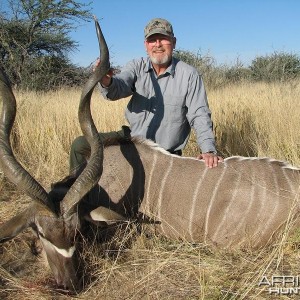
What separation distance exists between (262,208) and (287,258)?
0.36 meters

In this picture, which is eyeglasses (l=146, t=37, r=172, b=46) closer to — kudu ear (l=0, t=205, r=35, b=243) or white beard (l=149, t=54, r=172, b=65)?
white beard (l=149, t=54, r=172, b=65)

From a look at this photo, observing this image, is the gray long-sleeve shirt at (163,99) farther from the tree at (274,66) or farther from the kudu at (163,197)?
the tree at (274,66)

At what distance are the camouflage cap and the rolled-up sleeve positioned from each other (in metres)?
0.41

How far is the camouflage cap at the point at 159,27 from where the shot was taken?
3.40 meters

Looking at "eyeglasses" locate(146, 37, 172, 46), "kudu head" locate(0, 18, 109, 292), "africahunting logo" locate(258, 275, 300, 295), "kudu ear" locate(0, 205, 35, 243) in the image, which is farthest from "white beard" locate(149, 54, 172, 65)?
"africahunting logo" locate(258, 275, 300, 295)

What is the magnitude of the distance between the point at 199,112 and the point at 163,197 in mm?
855

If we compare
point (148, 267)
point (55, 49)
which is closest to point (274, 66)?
point (55, 49)

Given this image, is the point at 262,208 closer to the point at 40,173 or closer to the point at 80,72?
the point at 40,173

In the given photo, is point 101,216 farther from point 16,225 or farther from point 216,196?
point 216,196

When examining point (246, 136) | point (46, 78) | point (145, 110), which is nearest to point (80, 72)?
point (46, 78)

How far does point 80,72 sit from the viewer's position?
1473 centimetres

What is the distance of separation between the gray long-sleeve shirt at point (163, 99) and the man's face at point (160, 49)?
81mm

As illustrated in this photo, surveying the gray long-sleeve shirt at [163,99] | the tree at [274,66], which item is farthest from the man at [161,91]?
the tree at [274,66]

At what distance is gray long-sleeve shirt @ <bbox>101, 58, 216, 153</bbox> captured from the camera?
11.3 feet
